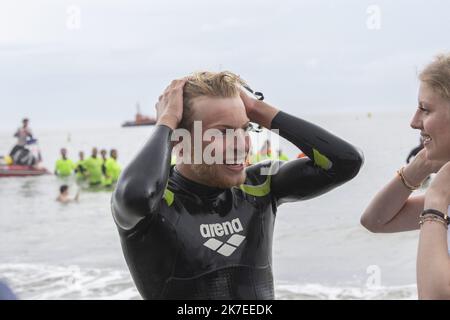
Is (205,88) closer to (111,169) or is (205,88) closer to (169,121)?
(169,121)

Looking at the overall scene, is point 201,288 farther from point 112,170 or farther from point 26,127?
point 26,127

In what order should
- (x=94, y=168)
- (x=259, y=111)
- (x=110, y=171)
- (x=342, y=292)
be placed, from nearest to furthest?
(x=259, y=111)
(x=342, y=292)
(x=110, y=171)
(x=94, y=168)

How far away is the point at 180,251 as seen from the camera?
2.39 metres

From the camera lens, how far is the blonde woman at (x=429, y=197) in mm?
1961

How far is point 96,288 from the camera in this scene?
455 inches

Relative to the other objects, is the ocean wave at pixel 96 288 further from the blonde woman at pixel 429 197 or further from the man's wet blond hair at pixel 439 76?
the man's wet blond hair at pixel 439 76

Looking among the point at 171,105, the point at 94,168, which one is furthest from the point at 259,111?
the point at 94,168

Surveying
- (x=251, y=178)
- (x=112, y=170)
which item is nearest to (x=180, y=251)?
(x=251, y=178)

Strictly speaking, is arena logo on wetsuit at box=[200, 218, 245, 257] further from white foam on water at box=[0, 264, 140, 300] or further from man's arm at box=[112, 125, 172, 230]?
white foam on water at box=[0, 264, 140, 300]

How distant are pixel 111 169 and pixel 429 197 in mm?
21682

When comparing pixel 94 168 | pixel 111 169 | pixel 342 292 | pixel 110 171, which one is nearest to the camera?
pixel 342 292

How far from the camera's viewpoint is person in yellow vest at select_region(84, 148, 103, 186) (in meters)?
23.4

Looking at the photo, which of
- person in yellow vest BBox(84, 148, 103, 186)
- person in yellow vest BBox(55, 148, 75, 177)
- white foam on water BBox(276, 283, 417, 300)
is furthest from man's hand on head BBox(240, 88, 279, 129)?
person in yellow vest BBox(55, 148, 75, 177)
